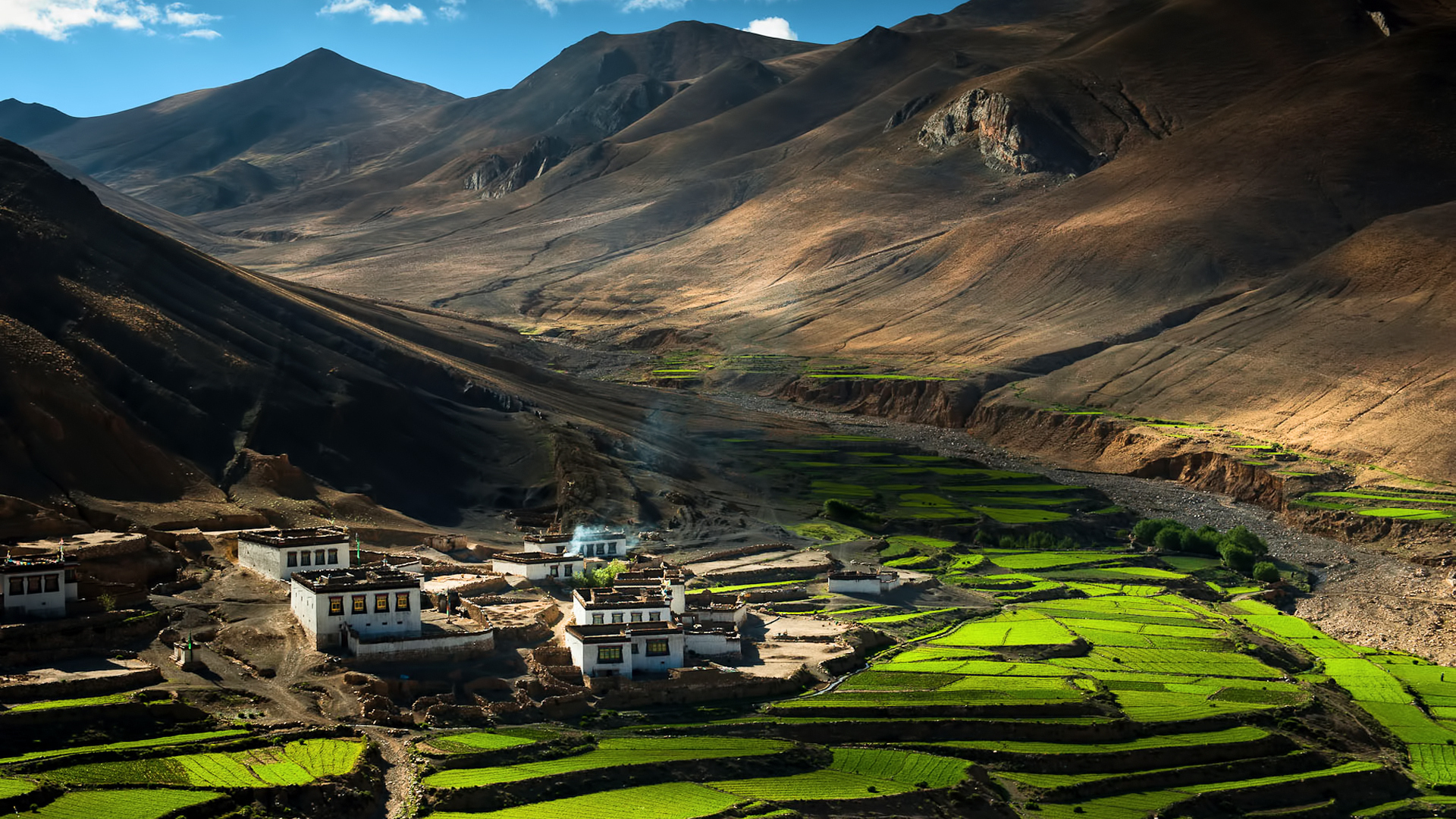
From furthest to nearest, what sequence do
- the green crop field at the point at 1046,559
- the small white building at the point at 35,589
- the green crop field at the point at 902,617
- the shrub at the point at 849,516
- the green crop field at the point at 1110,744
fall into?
the shrub at the point at 849,516, the green crop field at the point at 1046,559, the green crop field at the point at 902,617, the small white building at the point at 35,589, the green crop field at the point at 1110,744

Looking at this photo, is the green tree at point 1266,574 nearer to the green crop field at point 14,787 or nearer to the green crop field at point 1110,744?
the green crop field at point 1110,744

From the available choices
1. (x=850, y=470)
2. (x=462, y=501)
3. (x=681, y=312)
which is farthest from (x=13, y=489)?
(x=681, y=312)

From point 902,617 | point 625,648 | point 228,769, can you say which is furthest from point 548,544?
point 228,769

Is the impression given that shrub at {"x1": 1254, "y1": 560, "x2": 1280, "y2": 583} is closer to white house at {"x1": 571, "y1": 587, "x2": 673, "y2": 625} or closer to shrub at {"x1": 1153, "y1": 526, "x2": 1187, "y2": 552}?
shrub at {"x1": 1153, "y1": 526, "x2": 1187, "y2": 552}

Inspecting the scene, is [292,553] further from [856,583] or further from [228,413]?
[228,413]

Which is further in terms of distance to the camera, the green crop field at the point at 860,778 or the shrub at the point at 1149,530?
the shrub at the point at 1149,530

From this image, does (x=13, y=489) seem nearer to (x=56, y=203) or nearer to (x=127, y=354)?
(x=127, y=354)

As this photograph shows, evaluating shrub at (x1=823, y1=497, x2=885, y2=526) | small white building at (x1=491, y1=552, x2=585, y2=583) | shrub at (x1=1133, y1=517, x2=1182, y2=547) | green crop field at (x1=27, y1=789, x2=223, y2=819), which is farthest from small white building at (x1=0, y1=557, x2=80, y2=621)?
shrub at (x1=1133, y1=517, x2=1182, y2=547)

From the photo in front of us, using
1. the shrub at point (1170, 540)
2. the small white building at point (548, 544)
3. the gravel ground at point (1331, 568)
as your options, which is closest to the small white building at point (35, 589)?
the small white building at point (548, 544)
